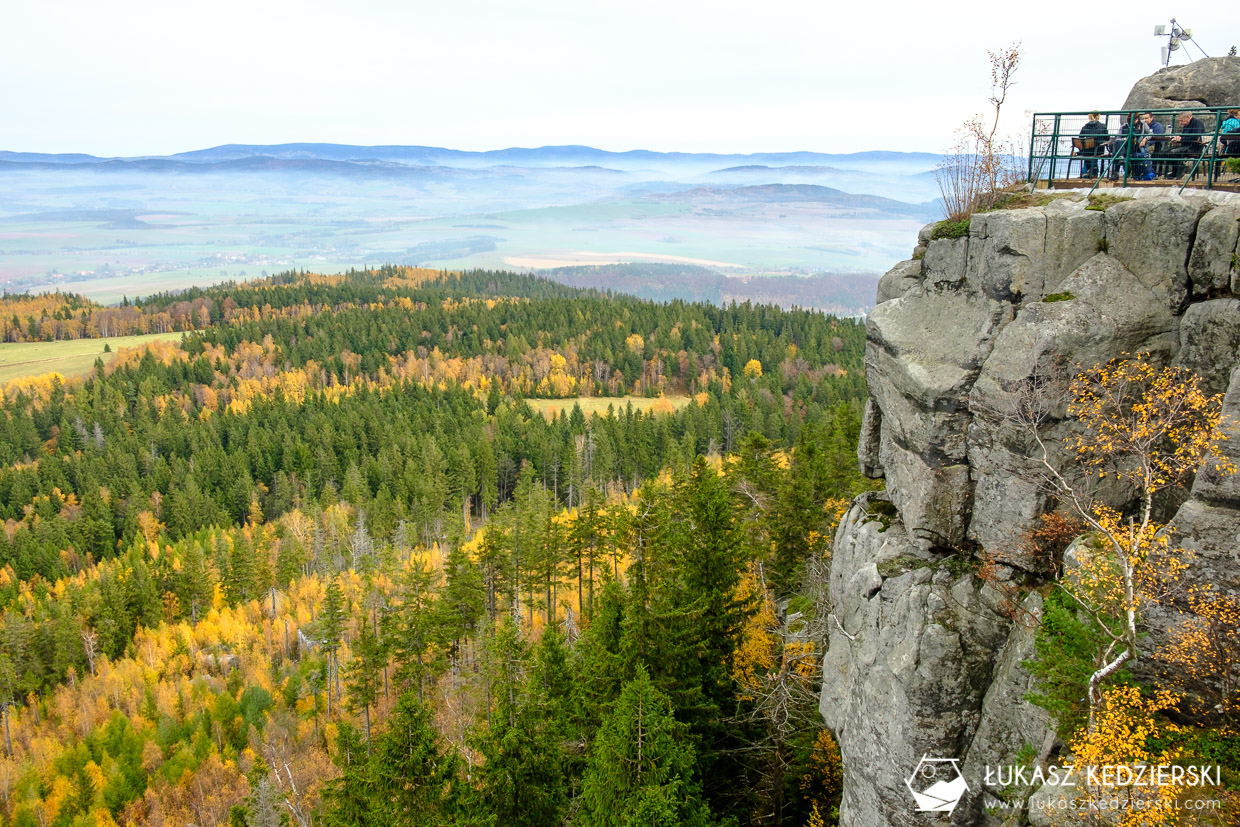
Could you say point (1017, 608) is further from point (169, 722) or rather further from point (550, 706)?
point (169, 722)

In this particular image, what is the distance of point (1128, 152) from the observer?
62.8ft

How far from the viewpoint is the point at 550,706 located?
28031 millimetres

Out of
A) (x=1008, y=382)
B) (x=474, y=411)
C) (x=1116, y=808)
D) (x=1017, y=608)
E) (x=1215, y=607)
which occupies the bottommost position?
(x=474, y=411)

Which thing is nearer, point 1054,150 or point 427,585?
point 1054,150

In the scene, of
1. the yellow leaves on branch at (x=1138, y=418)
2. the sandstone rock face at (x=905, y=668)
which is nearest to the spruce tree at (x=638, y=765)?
the sandstone rock face at (x=905, y=668)

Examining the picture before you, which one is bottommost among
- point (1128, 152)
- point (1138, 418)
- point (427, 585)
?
point (427, 585)

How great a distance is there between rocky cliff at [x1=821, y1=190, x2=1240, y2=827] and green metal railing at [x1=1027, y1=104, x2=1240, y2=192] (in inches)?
108

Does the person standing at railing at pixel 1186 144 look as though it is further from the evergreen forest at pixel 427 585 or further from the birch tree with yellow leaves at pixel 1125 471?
the evergreen forest at pixel 427 585

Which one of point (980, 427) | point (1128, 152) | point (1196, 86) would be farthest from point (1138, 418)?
point (1196, 86)

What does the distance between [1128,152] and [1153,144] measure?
6.49 feet

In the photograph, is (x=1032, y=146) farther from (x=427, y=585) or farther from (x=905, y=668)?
(x=427, y=585)

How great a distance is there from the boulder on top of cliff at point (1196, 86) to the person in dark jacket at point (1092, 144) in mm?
3019

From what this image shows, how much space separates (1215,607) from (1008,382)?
6.33m

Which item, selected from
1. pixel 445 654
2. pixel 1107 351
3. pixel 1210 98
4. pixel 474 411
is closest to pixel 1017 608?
pixel 1107 351
